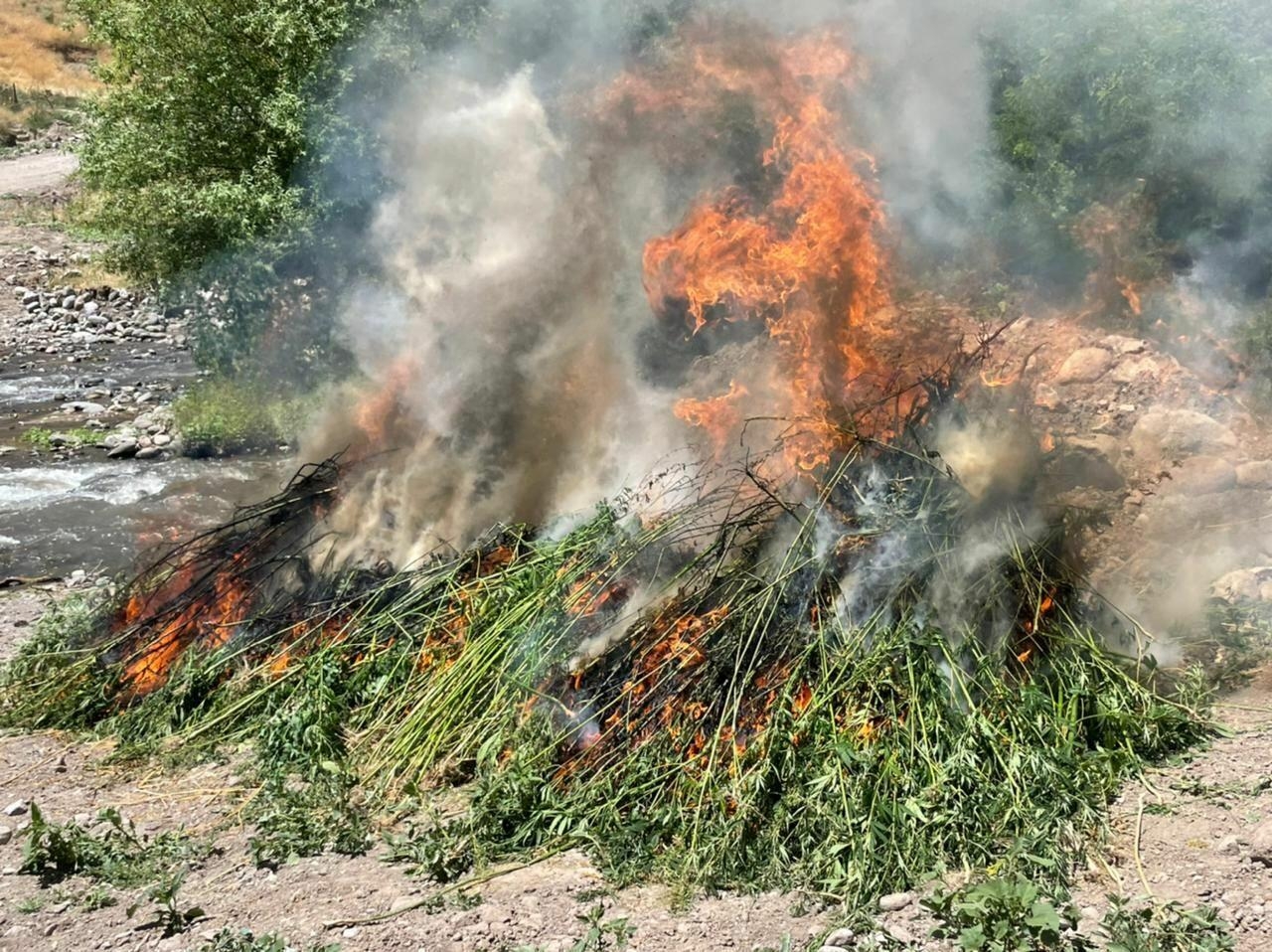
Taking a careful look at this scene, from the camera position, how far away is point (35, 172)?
95.5 ft

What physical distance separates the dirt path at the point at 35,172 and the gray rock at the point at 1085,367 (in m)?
23.8

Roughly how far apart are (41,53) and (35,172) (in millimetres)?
15070

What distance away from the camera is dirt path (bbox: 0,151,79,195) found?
2728 cm

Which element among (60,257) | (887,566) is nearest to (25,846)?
(887,566)

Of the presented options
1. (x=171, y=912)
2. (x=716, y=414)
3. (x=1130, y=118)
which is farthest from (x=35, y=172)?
(x=171, y=912)

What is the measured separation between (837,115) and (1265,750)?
23.0ft

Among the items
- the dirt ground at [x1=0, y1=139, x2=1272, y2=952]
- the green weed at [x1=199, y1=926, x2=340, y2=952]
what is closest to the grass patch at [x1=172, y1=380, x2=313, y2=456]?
the dirt ground at [x1=0, y1=139, x2=1272, y2=952]

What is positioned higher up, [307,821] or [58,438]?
[307,821]

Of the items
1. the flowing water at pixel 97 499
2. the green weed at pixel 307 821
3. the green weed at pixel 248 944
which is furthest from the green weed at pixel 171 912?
the flowing water at pixel 97 499

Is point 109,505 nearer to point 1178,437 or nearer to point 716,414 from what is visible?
point 716,414

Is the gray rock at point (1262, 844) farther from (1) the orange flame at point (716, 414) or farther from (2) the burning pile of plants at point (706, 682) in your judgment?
(1) the orange flame at point (716, 414)

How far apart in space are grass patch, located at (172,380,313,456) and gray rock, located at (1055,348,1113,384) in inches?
344

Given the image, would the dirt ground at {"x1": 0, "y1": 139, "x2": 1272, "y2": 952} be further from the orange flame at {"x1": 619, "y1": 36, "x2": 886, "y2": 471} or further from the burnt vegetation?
the orange flame at {"x1": 619, "y1": 36, "x2": 886, "y2": 471}

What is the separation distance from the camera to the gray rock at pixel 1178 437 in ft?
Result: 26.0
